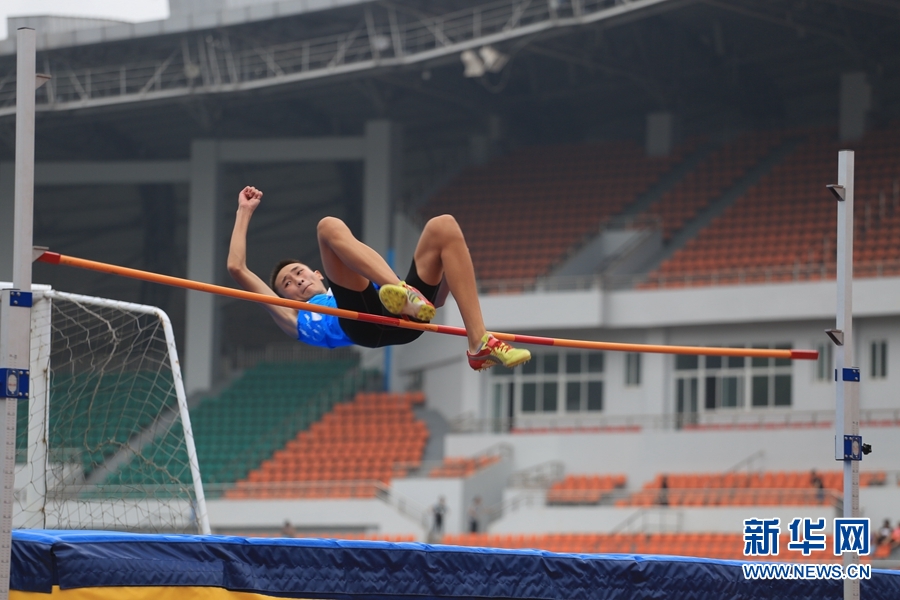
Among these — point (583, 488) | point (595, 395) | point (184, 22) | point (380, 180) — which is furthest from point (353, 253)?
point (380, 180)

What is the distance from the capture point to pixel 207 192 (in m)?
24.2

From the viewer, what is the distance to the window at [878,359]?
63.8 feet

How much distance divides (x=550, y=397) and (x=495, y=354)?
15578mm

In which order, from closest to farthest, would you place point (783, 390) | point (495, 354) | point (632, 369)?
point (495, 354) → point (783, 390) → point (632, 369)

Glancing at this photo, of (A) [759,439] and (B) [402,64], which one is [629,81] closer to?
(B) [402,64]

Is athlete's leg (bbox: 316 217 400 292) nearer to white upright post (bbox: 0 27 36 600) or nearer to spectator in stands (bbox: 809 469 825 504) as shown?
white upright post (bbox: 0 27 36 600)

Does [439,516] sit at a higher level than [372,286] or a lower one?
lower

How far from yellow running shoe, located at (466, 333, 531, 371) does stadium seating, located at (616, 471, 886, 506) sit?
11150 millimetres

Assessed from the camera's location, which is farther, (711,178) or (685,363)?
(711,178)

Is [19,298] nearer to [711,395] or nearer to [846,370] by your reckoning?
[846,370]

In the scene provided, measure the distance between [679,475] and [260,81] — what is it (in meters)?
9.17

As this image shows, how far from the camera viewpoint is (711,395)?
808 inches

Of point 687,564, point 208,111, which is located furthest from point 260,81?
point 687,564

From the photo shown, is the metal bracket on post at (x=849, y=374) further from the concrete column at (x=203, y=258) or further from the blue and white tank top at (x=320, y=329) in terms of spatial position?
the concrete column at (x=203, y=258)
